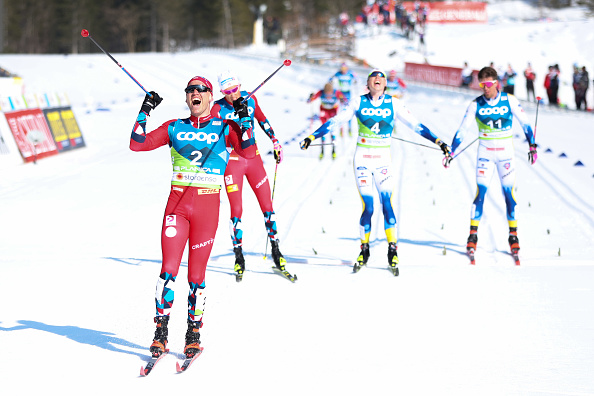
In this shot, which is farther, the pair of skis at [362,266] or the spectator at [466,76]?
the spectator at [466,76]

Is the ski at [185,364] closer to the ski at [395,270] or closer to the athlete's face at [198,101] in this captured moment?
the athlete's face at [198,101]

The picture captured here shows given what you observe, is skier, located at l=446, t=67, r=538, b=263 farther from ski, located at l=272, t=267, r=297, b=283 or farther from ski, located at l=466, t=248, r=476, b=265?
ski, located at l=272, t=267, r=297, b=283

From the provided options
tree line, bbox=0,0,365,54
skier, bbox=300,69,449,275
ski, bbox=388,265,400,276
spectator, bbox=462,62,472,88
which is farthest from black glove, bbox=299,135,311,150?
tree line, bbox=0,0,365,54

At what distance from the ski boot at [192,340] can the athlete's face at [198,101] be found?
156cm

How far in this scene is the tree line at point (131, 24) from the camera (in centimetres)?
8300

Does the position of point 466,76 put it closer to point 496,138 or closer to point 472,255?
point 496,138

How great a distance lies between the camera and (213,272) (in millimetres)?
8547

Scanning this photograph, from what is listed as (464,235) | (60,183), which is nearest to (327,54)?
(60,183)

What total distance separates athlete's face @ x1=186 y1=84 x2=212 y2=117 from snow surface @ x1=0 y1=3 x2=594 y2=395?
5.94ft

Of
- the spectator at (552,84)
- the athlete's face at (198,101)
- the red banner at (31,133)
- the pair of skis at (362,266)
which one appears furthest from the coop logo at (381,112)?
the spectator at (552,84)

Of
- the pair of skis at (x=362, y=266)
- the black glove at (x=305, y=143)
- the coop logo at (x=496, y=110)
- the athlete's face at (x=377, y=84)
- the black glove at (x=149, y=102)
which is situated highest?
the athlete's face at (x=377, y=84)

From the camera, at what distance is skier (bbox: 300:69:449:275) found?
8477 millimetres

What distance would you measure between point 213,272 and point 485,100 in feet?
12.5

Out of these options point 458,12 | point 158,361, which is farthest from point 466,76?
point 158,361
